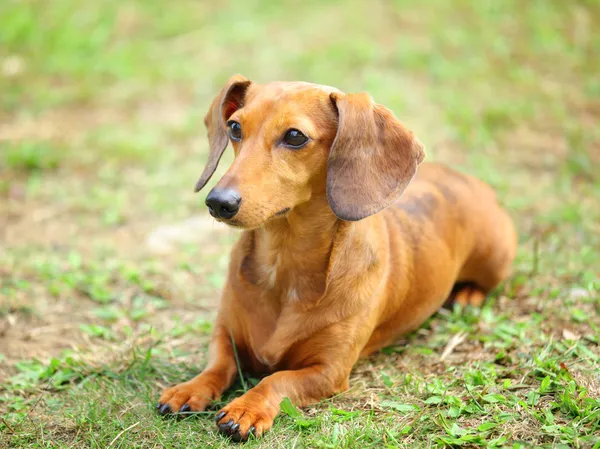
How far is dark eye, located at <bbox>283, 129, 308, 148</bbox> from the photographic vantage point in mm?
2965

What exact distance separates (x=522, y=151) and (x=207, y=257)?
3486 millimetres

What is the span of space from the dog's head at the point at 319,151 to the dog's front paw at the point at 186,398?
2.57 ft

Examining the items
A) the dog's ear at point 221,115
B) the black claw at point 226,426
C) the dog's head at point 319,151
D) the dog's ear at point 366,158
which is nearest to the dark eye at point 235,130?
the dog's head at point 319,151

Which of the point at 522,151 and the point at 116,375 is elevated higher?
the point at 522,151

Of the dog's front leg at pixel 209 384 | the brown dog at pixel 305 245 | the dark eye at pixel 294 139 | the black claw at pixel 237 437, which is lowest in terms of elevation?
the black claw at pixel 237 437

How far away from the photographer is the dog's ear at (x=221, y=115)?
133 inches

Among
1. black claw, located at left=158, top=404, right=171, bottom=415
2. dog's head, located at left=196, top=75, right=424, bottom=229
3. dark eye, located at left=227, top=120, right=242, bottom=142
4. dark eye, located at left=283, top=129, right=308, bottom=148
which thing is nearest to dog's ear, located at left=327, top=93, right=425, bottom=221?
dog's head, located at left=196, top=75, right=424, bottom=229

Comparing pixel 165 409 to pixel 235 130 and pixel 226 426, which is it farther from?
pixel 235 130

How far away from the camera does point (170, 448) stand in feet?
9.23

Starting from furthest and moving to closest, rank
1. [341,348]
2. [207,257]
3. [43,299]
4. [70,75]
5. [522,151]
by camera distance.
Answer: [70,75], [522,151], [207,257], [43,299], [341,348]

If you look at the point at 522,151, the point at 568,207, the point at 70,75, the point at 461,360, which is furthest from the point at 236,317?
the point at 70,75

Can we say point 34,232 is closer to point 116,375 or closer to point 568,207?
Result: point 116,375

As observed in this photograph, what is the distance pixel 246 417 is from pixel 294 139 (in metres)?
1.15

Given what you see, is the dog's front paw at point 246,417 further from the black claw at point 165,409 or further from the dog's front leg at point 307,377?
the black claw at point 165,409
